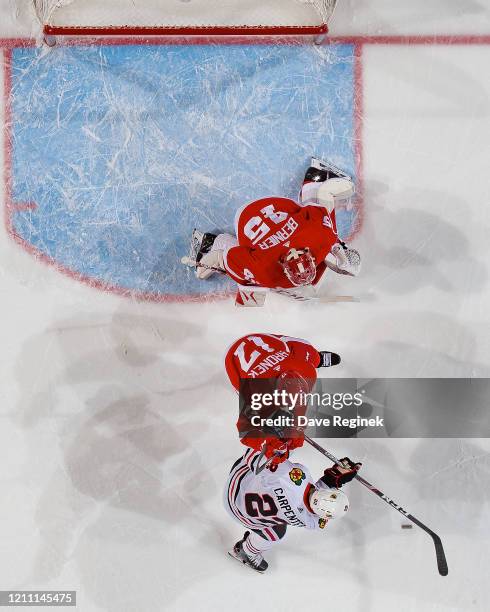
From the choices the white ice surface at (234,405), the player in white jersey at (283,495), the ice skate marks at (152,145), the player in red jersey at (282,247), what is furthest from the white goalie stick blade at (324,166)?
the player in white jersey at (283,495)

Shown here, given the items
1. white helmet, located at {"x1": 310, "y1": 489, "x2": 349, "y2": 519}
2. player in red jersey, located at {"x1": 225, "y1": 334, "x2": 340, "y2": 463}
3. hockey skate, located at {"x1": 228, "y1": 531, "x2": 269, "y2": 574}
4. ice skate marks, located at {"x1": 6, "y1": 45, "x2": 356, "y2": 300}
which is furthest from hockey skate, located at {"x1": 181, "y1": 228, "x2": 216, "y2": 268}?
hockey skate, located at {"x1": 228, "y1": 531, "x2": 269, "y2": 574}

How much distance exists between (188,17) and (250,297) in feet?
6.72

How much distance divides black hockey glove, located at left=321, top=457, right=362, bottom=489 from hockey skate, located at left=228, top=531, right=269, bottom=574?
3.15ft

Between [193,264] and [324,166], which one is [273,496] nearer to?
[193,264]

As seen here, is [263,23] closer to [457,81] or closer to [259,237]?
[457,81]

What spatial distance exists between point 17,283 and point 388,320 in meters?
2.60

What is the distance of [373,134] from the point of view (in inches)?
187

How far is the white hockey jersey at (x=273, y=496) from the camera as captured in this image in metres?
3.76

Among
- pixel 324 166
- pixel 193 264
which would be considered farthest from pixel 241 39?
pixel 193 264

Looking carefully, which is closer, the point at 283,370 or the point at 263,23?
the point at 283,370

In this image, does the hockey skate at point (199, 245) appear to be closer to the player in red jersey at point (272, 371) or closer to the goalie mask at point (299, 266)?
the player in red jersey at point (272, 371)

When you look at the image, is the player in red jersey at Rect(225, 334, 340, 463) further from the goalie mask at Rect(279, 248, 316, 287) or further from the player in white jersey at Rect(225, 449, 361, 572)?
the goalie mask at Rect(279, 248, 316, 287)

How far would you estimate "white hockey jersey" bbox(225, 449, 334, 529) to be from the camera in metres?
3.76

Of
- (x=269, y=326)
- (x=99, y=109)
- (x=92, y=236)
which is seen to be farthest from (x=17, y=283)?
(x=269, y=326)
